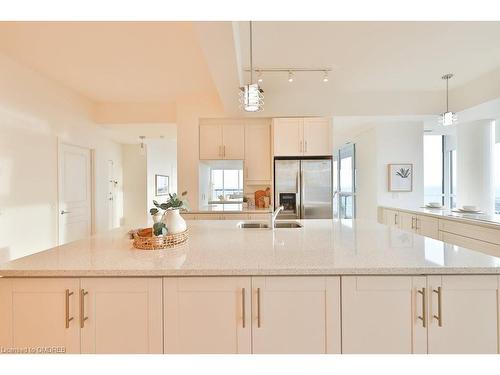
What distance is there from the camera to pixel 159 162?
725 cm

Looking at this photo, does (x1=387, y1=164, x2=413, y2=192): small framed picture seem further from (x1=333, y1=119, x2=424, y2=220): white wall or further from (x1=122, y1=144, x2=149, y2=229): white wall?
(x1=122, y1=144, x2=149, y2=229): white wall

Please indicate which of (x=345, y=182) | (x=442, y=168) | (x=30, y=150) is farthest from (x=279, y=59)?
(x=442, y=168)

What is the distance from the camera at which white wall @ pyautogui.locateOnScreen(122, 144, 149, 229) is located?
6477 millimetres

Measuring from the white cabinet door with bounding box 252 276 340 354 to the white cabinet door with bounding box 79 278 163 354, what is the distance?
0.47 m

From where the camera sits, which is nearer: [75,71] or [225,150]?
[75,71]

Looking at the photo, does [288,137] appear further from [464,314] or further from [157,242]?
[464,314]

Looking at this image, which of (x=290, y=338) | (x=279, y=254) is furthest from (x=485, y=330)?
(x=279, y=254)

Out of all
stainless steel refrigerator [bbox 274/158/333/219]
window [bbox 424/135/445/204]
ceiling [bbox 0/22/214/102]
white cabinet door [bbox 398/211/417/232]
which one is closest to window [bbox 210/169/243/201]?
stainless steel refrigerator [bbox 274/158/333/219]

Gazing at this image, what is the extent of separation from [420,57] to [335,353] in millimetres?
3150

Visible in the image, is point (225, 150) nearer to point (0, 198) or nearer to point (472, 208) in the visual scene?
point (0, 198)

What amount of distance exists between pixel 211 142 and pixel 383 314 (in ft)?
11.8

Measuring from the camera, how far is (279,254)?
1.49 metres

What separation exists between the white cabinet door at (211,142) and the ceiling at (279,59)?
0.37 metres

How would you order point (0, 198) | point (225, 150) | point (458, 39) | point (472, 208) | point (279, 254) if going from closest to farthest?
1. point (279, 254)
2. point (458, 39)
3. point (0, 198)
4. point (472, 208)
5. point (225, 150)
